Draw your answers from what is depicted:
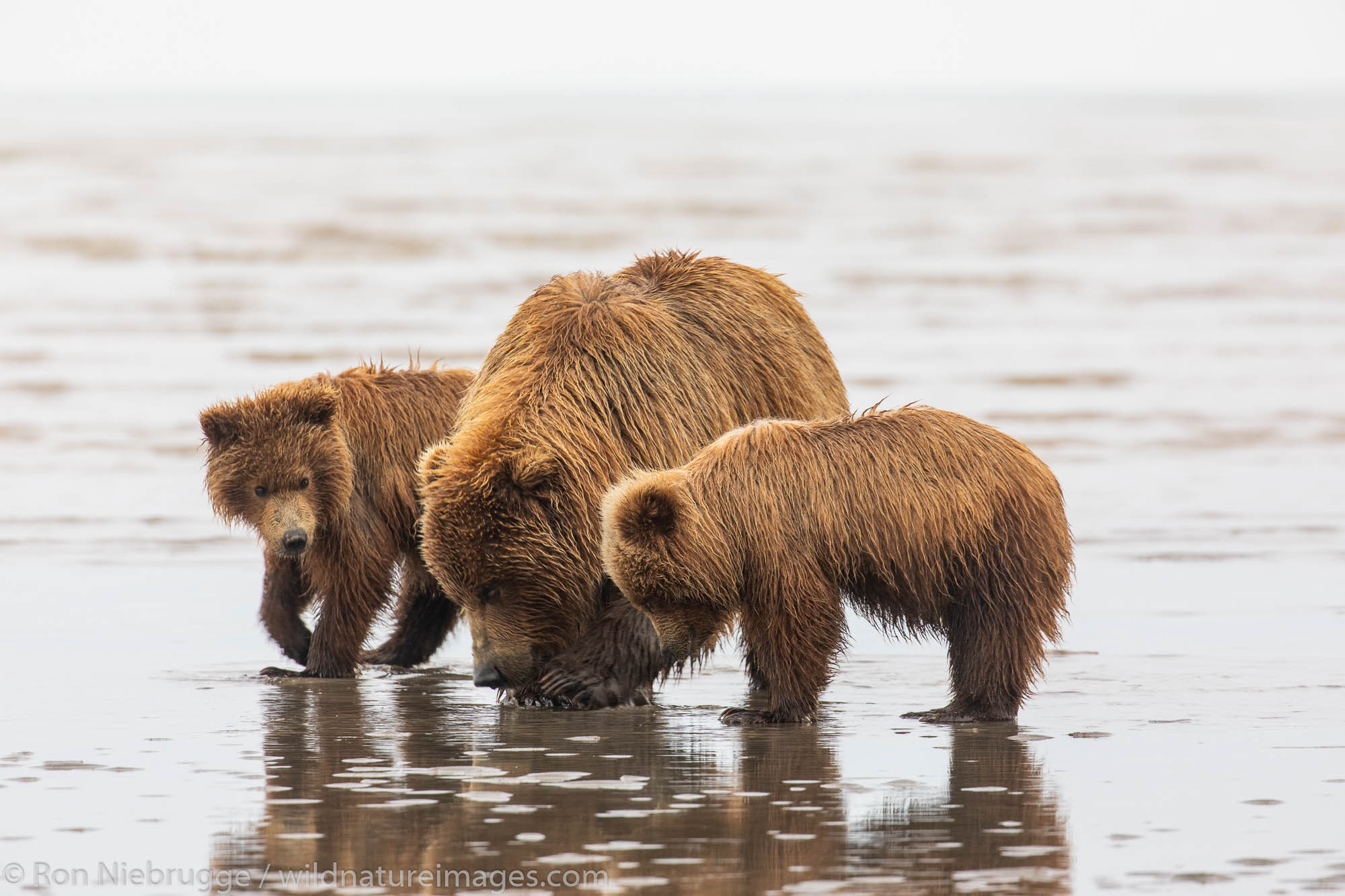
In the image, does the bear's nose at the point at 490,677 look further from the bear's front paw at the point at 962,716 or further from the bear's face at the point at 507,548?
the bear's front paw at the point at 962,716

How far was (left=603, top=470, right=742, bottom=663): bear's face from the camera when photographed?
23.1 ft

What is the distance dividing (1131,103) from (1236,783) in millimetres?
75666

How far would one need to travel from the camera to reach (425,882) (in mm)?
5008

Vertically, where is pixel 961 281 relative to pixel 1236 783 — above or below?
above

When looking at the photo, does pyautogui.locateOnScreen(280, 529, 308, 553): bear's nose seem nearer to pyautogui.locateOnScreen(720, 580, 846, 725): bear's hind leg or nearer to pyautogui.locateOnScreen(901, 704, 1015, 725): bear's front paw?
pyautogui.locateOnScreen(720, 580, 846, 725): bear's hind leg

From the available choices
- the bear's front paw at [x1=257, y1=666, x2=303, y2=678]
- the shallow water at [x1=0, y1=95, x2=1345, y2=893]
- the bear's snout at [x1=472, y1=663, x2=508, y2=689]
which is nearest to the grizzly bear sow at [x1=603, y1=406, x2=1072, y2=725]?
the shallow water at [x1=0, y1=95, x2=1345, y2=893]

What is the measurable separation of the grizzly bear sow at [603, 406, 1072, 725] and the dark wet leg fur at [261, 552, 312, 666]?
2354 millimetres

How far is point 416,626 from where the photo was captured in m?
9.41

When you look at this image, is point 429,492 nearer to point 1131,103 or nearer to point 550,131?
point 550,131

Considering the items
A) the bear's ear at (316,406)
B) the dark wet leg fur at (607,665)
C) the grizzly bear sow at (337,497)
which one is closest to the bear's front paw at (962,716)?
the dark wet leg fur at (607,665)

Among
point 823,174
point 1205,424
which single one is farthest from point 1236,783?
point 823,174

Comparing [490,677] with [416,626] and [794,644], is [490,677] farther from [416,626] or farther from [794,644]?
[416,626]

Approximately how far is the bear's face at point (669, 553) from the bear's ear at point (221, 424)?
219cm

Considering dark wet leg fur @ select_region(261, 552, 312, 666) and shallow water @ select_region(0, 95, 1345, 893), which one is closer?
shallow water @ select_region(0, 95, 1345, 893)
